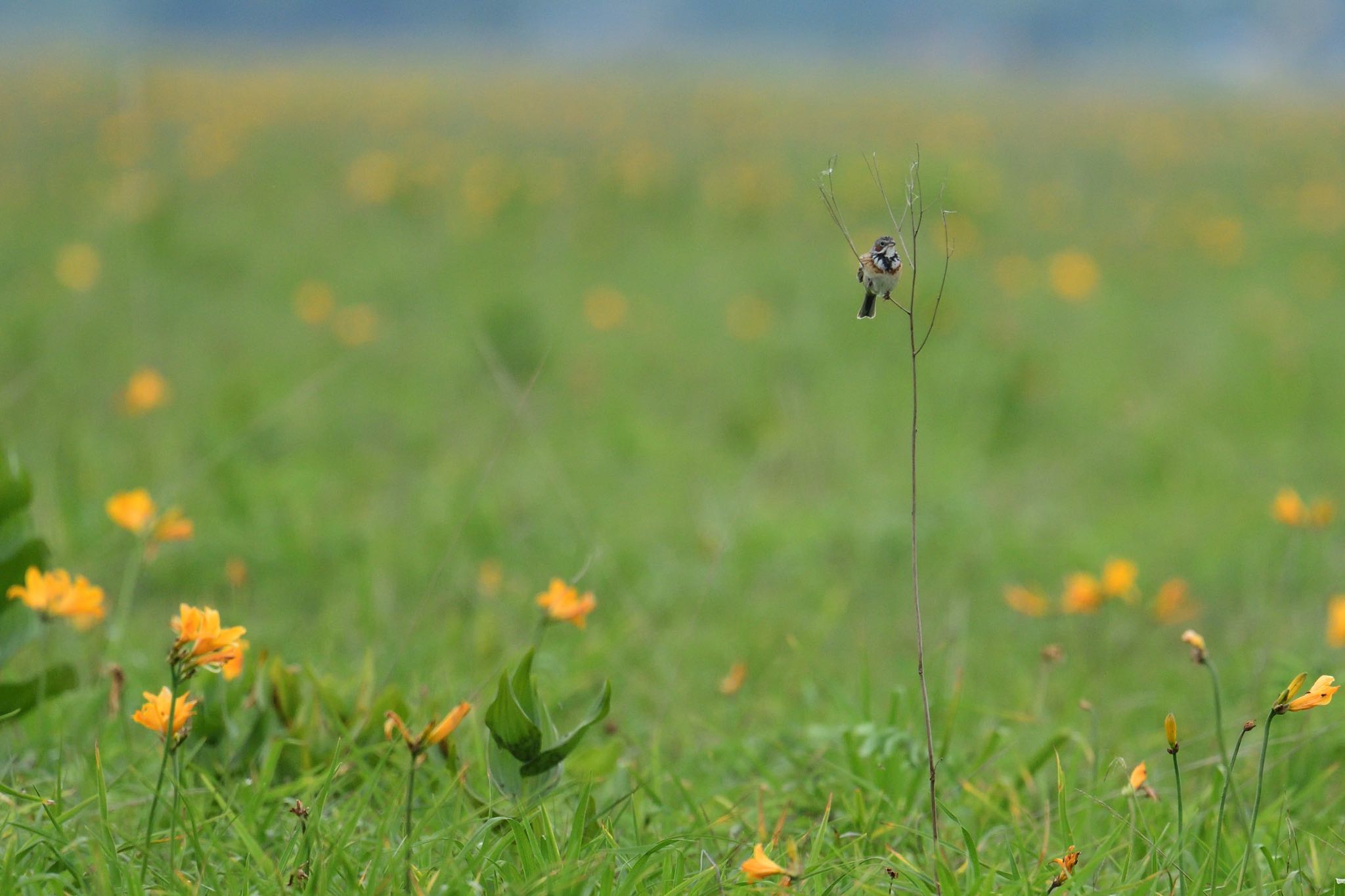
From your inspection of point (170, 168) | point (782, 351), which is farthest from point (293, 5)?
point (782, 351)

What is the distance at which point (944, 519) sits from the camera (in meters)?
2.68

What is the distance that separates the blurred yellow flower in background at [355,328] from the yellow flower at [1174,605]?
99.4 inches

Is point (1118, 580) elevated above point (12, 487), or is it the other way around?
point (12, 487)

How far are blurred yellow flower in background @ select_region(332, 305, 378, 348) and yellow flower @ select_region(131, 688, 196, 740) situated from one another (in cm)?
258

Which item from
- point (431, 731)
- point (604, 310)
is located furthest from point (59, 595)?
point (604, 310)

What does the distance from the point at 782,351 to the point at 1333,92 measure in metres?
20.4

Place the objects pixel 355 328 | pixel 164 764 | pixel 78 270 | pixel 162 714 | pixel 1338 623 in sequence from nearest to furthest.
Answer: pixel 164 764 < pixel 162 714 < pixel 1338 623 < pixel 355 328 < pixel 78 270

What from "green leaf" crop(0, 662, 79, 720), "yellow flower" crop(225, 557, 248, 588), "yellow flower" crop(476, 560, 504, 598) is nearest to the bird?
"green leaf" crop(0, 662, 79, 720)

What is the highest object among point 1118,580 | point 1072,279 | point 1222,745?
point 1222,745

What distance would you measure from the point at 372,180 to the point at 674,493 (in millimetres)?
3746

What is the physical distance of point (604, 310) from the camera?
4105mm

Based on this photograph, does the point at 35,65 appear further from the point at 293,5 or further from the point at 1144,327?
the point at 293,5

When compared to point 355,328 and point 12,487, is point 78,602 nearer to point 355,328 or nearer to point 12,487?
point 12,487

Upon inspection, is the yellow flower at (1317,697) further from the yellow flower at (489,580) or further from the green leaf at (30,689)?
the yellow flower at (489,580)
